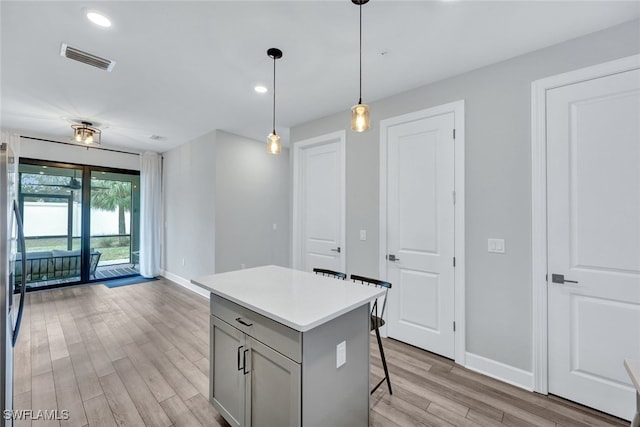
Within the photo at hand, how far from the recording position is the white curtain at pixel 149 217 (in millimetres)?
5617

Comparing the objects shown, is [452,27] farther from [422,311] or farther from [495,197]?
[422,311]

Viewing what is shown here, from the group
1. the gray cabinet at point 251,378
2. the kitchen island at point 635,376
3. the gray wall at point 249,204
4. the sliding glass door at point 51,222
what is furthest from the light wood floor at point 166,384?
the sliding glass door at point 51,222

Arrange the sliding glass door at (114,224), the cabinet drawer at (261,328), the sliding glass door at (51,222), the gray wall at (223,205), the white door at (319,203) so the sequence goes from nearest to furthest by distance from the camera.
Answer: the cabinet drawer at (261,328)
the white door at (319,203)
the gray wall at (223,205)
the sliding glass door at (51,222)
the sliding glass door at (114,224)

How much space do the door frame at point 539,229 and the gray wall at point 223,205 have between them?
4.04 metres

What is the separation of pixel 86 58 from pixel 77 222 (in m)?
4.03

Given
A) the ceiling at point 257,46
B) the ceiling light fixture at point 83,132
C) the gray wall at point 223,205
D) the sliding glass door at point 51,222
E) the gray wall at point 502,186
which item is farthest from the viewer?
the sliding glass door at point 51,222

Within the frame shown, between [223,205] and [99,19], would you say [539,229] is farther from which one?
[223,205]

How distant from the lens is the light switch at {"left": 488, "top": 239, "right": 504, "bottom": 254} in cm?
234

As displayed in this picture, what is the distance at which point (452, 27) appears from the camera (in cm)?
196

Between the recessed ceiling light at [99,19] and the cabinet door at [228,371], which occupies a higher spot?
the recessed ceiling light at [99,19]

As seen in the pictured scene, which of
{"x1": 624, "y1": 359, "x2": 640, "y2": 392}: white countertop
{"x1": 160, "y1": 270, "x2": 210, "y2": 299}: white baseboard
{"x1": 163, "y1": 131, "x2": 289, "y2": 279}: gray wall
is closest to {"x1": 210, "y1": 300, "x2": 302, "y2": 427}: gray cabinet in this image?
{"x1": 624, "y1": 359, "x2": 640, "y2": 392}: white countertop

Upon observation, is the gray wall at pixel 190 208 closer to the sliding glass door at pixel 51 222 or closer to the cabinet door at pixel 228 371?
the sliding glass door at pixel 51 222

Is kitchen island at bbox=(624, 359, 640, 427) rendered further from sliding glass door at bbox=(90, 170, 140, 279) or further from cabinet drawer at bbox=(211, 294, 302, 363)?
sliding glass door at bbox=(90, 170, 140, 279)

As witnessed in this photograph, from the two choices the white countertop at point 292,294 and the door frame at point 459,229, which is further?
the door frame at point 459,229
